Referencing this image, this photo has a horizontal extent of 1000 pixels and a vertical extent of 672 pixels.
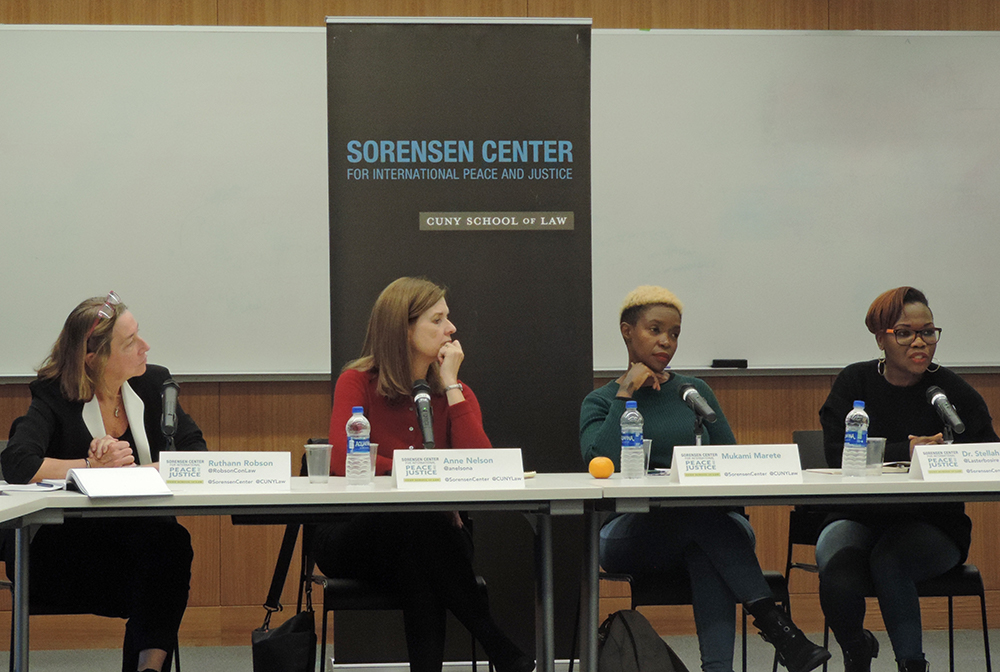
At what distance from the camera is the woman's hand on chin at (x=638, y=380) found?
294 cm

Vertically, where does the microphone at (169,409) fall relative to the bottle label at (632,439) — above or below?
above

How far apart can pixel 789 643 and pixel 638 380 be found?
84cm

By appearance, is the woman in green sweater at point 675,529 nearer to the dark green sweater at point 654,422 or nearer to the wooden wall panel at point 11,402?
the dark green sweater at point 654,422

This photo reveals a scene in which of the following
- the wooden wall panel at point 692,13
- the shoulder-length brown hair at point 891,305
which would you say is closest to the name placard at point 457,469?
the shoulder-length brown hair at point 891,305

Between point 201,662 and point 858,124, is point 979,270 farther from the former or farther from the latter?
point 201,662

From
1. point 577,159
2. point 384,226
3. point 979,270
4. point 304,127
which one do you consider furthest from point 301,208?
point 979,270

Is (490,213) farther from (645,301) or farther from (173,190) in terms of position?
(173,190)

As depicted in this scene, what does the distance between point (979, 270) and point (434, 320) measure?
8.84ft

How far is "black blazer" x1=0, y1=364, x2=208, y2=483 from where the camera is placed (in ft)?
8.48

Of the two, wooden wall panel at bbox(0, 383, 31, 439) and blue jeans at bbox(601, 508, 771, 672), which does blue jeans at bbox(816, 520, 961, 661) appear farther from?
wooden wall panel at bbox(0, 383, 31, 439)

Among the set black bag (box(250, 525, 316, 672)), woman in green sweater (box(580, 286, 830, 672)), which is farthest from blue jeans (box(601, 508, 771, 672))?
black bag (box(250, 525, 316, 672))

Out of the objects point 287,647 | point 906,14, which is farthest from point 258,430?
point 906,14

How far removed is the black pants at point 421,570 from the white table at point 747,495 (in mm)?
295

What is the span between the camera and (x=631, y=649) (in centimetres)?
246
